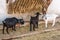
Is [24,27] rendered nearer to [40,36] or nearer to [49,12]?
[40,36]

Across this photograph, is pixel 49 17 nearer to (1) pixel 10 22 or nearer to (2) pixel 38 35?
(2) pixel 38 35

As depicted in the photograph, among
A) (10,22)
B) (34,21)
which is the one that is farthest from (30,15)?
(10,22)

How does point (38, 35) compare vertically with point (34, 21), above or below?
below

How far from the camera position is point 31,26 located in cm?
143

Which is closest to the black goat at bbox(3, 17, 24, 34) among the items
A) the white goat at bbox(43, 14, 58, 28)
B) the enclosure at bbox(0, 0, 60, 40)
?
the enclosure at bbox(0, 0, 60, 40)

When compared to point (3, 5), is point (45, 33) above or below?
below

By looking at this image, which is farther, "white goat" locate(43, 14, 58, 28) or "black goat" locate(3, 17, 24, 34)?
"white goat" locate(43, 14, 58, 28)

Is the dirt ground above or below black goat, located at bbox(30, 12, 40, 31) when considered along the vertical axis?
below

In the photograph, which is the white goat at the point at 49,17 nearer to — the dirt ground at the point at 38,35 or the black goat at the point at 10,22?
the dirt ground at the point at 38,35

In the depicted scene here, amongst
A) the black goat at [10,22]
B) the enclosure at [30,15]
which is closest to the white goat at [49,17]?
the enclosure at [30,15]

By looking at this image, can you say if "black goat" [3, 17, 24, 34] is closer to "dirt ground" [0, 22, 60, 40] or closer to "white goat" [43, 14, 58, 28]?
"dirt ground" [0, 22, 60, 40]

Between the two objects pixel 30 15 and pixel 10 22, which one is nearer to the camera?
pixel 10 22

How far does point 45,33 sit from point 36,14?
165 mm

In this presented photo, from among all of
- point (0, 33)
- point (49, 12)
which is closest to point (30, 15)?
point (49, 12)
